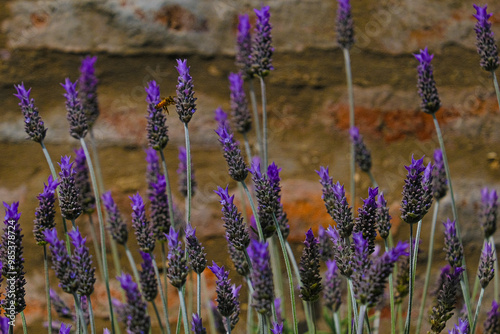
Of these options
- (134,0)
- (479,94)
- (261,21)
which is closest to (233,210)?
(261,21)

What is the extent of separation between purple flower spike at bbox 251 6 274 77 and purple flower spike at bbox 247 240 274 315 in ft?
2.44

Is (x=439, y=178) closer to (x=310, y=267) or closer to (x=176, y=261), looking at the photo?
(x=310, y=267)

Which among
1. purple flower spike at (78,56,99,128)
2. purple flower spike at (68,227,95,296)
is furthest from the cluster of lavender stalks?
purple flower spike at (78,56,99,128)

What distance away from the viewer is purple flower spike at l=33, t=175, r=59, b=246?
1355 mm

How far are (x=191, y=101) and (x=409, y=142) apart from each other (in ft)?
4.62

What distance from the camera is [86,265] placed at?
1266mm

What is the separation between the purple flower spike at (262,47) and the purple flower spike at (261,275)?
0.75 metres

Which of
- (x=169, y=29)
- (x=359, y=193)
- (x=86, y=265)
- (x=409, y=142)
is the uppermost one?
(x=169, y=29)

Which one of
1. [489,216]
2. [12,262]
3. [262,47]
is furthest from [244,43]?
[12,262]

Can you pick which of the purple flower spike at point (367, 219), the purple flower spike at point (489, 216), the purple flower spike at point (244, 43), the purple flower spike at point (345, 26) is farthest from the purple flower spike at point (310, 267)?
the purple flower spike at point (345, 26)

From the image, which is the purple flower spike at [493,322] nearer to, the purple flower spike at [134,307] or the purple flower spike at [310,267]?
the purple flower spike at [310,267]

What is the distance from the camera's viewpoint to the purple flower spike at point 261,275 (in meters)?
1.10

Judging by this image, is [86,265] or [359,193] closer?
[86,265]

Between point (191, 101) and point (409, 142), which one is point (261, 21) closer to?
point (191, 101)
